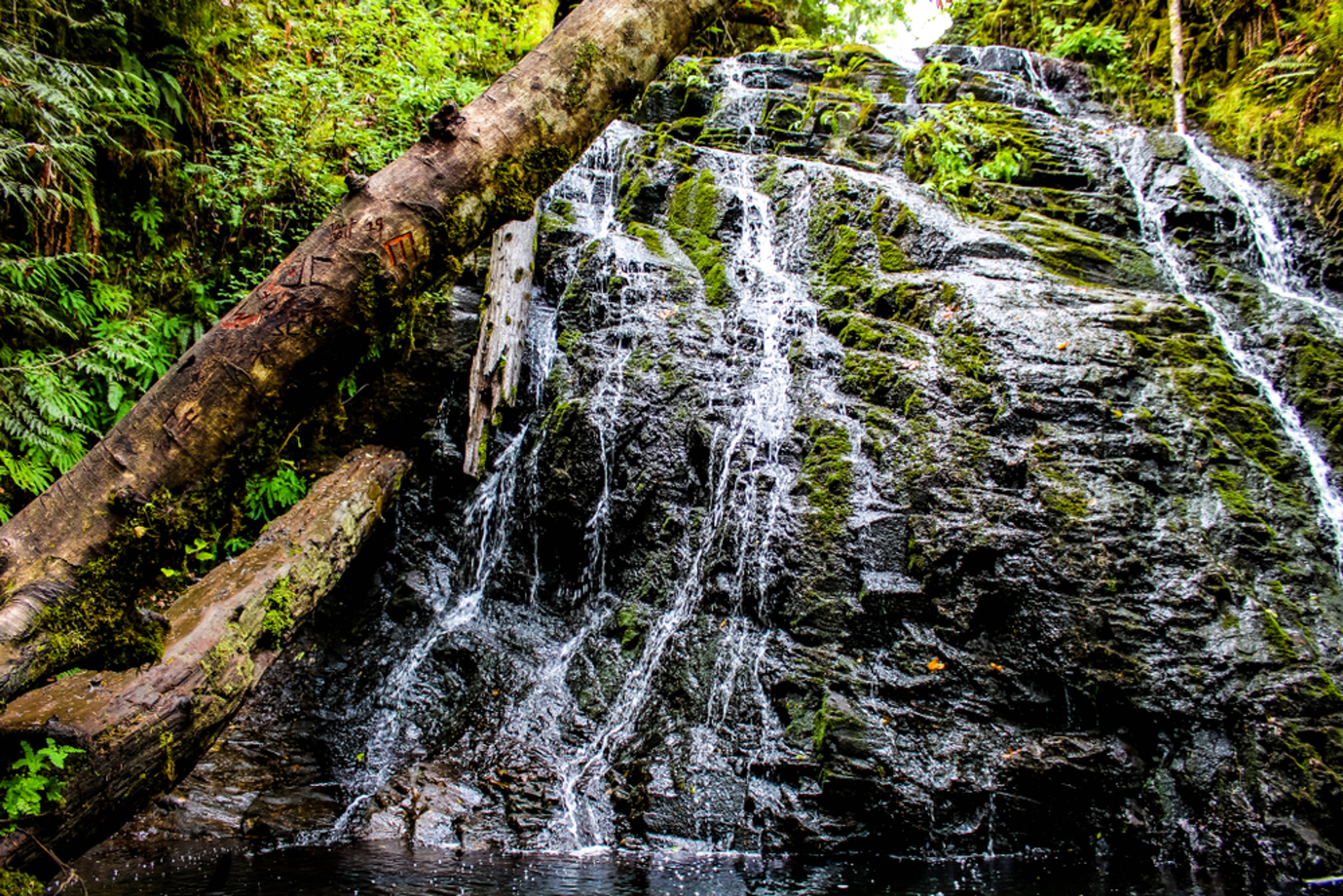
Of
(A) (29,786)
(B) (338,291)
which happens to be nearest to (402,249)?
(B) (338,291)

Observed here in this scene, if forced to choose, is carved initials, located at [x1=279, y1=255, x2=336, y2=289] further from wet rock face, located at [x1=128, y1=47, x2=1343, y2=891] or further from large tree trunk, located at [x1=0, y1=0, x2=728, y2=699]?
wet rock face, located at [x1=128, y1=47, x2=1343, y2=891]

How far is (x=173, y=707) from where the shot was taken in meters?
2.88

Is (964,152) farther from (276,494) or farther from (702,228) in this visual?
(276,494)

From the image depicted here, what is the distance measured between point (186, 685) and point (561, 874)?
2022mm

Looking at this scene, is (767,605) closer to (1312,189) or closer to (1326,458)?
(1326,458)

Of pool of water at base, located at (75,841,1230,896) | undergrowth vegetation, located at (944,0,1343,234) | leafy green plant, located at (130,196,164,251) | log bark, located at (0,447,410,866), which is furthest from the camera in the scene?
undergrowth vegetation, located at (944,0,1343,234)

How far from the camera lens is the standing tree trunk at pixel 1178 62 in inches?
396

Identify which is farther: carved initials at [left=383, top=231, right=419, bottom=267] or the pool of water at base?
the pool of water at base

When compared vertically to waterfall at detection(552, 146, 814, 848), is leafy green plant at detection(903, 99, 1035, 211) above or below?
above

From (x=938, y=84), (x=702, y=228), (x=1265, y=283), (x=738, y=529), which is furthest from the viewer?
(x=938, y=84)

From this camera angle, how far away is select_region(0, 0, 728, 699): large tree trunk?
117 centimetres

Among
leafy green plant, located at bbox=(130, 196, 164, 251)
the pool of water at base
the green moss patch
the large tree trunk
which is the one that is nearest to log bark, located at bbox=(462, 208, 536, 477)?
the green moss patch

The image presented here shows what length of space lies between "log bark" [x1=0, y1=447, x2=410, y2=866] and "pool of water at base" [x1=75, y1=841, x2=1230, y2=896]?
717 mm

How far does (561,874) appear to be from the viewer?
3.40 meters
